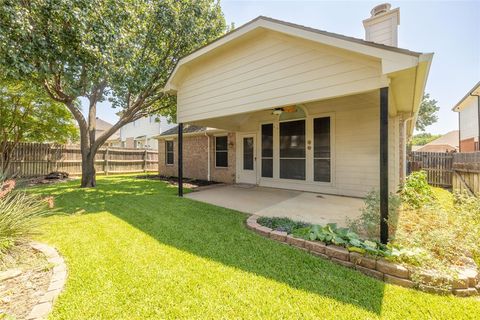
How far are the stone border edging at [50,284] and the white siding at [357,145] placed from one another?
22.0 feet

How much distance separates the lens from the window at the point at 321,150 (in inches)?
280

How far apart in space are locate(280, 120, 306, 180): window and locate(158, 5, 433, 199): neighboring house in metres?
0.04

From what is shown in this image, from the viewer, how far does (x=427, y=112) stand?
93.7ft

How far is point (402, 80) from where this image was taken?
3875mm

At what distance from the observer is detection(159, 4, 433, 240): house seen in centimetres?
364

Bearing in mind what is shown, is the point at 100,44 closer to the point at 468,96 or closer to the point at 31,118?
the point at 31,118

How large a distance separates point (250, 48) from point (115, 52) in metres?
4.30

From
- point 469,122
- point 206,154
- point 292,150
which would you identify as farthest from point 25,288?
point 469,122

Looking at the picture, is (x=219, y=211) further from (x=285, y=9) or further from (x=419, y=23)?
(x=419, y=23)

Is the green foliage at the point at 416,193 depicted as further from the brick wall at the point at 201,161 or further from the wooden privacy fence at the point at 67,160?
the wooden privacy fence at the point at 67,160

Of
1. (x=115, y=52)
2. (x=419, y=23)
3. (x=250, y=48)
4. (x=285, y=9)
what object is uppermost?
(x=285, y=9)

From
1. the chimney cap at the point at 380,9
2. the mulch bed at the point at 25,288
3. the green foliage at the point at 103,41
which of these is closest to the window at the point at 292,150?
the chimney cap at the point at 380,9

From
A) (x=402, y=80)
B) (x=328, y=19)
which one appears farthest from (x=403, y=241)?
(x=328, y=19)

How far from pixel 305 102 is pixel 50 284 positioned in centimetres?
472
